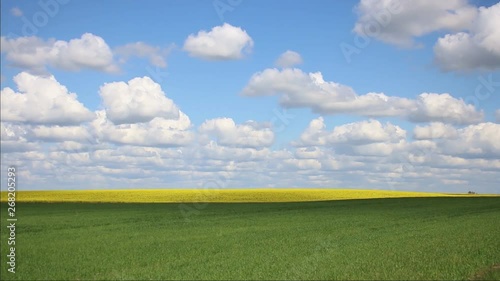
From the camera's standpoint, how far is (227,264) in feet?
66.7

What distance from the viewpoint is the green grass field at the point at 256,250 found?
18766mm

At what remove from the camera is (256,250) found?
949 inches

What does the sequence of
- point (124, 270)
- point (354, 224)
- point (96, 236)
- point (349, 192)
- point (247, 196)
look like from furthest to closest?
point (349, 192)
point (247, 196)
point (354, 224)
point (96, 236)
point (124, 270)

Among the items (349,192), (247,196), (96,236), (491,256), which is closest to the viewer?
Result: (491,256)

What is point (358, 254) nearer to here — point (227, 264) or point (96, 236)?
point (227, 264)

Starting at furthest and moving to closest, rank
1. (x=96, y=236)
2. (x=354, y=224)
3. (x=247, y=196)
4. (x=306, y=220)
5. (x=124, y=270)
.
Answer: (x=247, y=196) < (x=306, y=220) < (x=354, y=224) < (x=96, y=236) < (x=124, y=270)

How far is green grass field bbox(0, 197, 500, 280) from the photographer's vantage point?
1877 cm

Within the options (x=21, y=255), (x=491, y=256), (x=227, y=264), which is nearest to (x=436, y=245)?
(x=491, y=256)

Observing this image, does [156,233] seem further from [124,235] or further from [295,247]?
[295,247]

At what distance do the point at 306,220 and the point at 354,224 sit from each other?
15.2 feet

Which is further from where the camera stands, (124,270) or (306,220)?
(306,220)

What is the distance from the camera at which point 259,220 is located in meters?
40.6

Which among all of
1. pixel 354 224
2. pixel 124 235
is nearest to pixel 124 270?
pixel 124 235

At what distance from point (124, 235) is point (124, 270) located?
11537 millimetres
